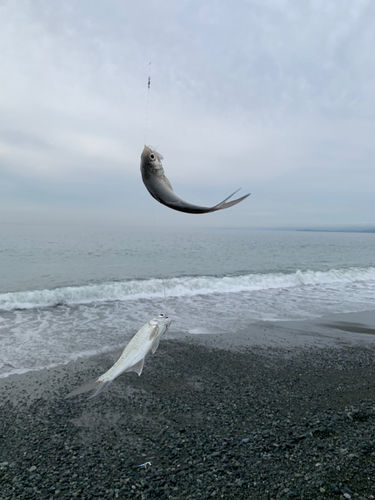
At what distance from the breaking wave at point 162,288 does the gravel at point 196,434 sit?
342 inches

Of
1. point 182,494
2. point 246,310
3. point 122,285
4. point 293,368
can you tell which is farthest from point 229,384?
point 122,285

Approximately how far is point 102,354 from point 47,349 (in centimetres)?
172

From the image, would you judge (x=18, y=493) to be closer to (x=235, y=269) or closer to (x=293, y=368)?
(x=293, y=368)

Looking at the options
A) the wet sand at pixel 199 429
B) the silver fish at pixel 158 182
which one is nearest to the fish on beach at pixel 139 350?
the silver fish at pixel 158 182

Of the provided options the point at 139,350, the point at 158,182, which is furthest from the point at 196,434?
the point at 158,182

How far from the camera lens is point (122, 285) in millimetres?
19172

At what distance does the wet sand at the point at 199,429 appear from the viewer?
4.19 meters

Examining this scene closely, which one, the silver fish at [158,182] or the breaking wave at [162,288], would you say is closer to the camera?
the silver fish at [158,182]

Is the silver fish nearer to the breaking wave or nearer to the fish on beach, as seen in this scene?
the fish on beach

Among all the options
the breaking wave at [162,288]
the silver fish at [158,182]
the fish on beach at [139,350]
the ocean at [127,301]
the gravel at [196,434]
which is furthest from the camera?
the breaking wave at [162,288]

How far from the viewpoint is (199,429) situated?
5.49 meters

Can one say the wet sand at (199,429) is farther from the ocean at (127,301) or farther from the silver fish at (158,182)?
the silver fish at (158,182)

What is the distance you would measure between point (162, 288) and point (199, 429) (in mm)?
13745

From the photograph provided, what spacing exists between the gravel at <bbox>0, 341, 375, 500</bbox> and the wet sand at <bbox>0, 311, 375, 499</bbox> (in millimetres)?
20
